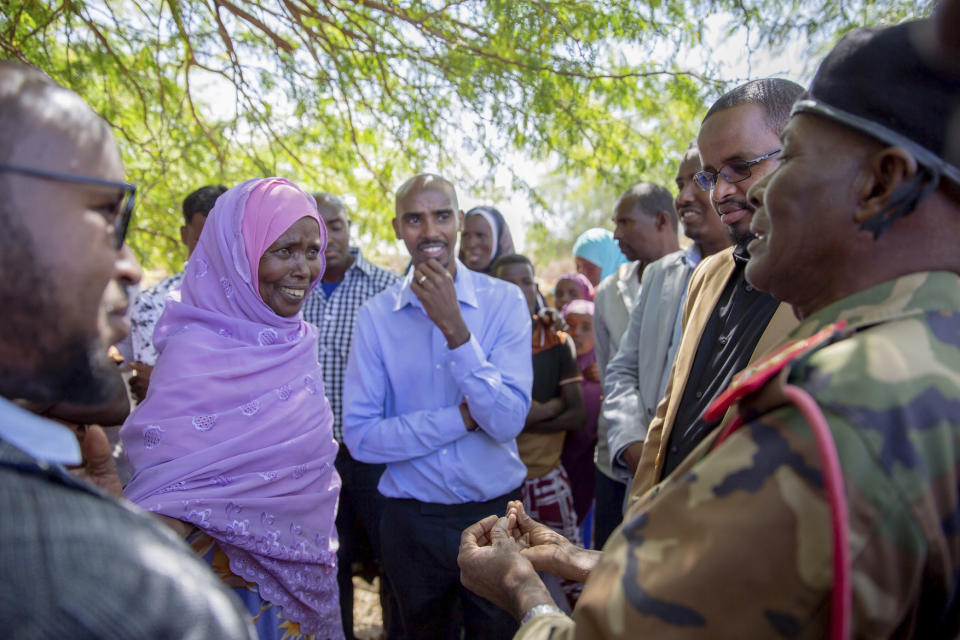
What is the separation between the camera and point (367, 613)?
4785 mm

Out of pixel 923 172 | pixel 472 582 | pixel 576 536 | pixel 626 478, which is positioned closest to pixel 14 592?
pixel 472 582

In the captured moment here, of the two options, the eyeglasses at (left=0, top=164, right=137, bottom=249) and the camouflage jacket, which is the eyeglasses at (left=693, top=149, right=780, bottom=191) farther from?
the eyeglasses at (left=0, top=164, right=137, bottom=249)

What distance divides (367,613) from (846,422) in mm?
4514

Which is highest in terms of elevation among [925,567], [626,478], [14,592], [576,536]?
[14,592]

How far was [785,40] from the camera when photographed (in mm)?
3768

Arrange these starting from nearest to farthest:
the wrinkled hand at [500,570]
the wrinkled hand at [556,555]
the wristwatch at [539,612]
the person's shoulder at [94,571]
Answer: the person's shoulder at [94,571]
the wristwatch at [539,612]
the wrinkled hand at [500,570]
the wrinkled hand at [556,555]

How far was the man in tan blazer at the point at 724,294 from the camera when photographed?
205 centimetres

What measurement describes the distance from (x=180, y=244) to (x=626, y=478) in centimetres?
461

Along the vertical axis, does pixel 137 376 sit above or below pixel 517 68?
below

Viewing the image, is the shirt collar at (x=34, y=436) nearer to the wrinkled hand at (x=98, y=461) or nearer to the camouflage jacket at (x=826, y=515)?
the camouflage jacket at (x=826, y=515)

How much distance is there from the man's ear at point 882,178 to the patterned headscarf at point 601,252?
4991 millimetres

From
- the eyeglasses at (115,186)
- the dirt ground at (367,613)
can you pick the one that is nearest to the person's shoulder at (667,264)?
the eyeglasses at (115,186)

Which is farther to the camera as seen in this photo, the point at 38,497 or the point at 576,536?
the point at 576,536

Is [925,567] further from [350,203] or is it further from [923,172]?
[350,203]
